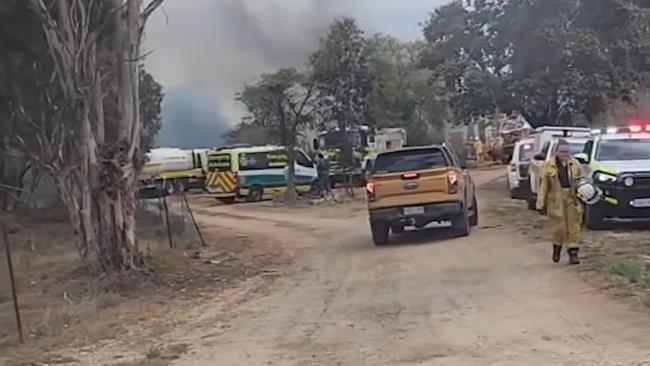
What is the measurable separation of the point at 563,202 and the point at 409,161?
227 inches

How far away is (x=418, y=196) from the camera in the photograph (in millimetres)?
19125

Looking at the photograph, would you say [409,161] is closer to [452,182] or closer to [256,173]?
[452,182]

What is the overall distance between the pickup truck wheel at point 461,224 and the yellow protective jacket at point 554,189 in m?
4.79

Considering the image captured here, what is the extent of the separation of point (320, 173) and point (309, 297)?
24456 mm

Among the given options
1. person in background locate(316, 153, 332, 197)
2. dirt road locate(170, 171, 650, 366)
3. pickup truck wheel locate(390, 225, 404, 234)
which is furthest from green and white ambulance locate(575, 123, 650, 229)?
person in background locate(316, 153, 332, 197)

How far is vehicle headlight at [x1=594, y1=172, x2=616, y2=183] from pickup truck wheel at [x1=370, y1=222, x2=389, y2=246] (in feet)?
12.6

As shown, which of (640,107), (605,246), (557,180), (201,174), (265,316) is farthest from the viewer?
(201,174)

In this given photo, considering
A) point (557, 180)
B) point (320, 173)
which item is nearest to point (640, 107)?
point (320, 173)

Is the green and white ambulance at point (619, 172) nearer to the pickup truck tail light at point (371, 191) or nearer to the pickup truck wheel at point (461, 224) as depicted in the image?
the pickup truck wheel at point (461, 224)

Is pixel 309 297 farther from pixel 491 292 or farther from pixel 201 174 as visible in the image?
pixel 201 174

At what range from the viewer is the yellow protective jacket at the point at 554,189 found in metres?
14.4

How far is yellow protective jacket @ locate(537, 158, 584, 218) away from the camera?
1435 centimetres

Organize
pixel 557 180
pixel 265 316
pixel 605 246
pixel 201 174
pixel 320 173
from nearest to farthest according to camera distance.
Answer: pixel 265 316 < pixel 557 180 < pixel 605 246 < pixel 320 173 < pixel 201 174

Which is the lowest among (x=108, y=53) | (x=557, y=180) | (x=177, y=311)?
(x=177, y=311)
